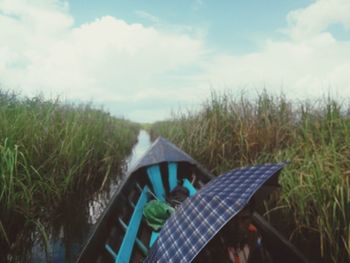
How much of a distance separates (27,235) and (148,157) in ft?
6.14

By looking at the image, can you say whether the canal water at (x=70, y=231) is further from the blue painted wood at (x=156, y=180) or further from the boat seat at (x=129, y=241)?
the blue painted wood at (x=156, y=180)

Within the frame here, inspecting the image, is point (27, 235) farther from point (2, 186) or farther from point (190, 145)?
point (190, 145)

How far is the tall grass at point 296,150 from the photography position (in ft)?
11.0

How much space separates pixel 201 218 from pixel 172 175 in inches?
100

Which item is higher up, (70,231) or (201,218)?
(201,218)

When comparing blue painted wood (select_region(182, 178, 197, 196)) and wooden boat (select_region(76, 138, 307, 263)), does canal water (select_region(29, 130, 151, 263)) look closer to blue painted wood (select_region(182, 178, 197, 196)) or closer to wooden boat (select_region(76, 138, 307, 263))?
wooden boat (select_region(76, 138, 307, 263))

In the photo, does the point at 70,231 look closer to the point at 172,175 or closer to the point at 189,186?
the point at 172,175

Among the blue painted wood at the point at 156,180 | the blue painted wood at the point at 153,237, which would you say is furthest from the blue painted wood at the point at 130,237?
the blue painted wood at the point at 156,180

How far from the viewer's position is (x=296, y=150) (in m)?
4.59

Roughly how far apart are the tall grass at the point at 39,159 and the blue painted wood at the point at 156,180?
1.07 metres

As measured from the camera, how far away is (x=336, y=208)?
334cm

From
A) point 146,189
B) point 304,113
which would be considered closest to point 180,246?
point 146,189

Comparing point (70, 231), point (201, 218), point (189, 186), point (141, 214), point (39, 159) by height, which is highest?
point (39, 159)

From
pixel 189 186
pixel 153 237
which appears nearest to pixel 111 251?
pixel 153 237
